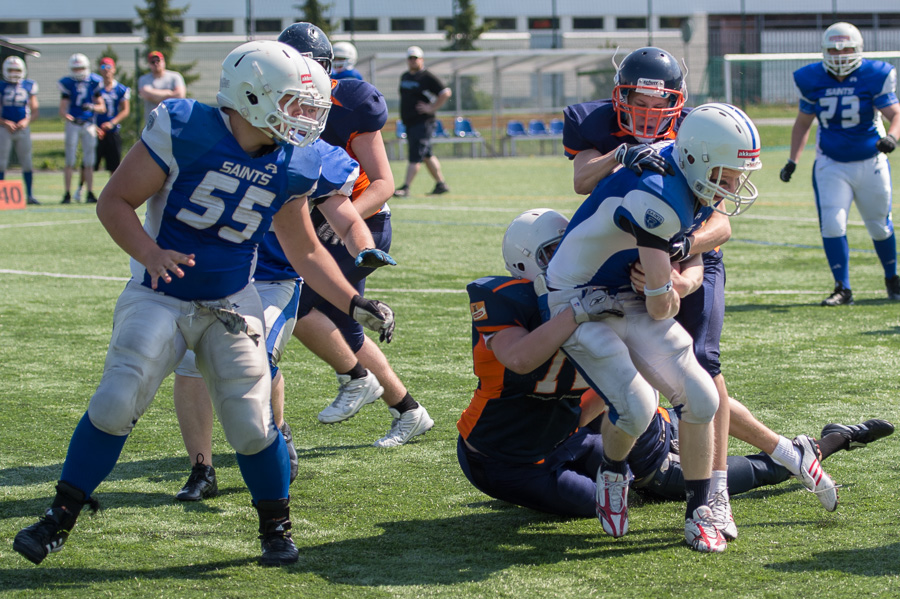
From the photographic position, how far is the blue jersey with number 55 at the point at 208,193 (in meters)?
3.18

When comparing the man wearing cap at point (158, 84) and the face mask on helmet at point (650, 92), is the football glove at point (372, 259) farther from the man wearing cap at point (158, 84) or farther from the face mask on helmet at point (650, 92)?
the man wearing cap at point (158, 84)

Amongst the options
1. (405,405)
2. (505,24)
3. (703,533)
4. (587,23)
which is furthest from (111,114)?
(587,23)

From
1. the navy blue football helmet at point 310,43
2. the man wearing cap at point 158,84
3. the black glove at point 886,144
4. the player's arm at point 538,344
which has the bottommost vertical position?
the player's arm at point 538,344

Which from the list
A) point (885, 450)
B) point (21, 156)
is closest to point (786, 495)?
point (885, 450)

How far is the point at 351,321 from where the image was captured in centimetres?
478

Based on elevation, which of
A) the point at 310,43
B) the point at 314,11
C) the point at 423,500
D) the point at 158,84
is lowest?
the point at 423,500

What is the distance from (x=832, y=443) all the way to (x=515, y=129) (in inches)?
960

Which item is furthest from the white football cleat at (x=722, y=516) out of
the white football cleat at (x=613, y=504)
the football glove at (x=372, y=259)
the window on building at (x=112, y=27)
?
the window on building at (x=112, y=27)

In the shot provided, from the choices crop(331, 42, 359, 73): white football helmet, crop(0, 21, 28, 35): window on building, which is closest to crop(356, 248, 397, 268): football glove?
crop(331, 42, 359, 73): white football helmet

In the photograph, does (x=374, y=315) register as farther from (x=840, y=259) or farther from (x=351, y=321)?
(x=840, y=259)

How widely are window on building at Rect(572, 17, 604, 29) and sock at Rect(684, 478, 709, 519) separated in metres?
50.2

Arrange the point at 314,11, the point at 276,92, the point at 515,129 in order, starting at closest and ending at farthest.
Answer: the point at 276,92, the point at 515,129, the point at 314,11

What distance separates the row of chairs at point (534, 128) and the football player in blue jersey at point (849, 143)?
19656 millimetres

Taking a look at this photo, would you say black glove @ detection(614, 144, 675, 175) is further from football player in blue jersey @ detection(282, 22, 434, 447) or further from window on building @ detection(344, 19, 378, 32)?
window on building @ detection(344, 19, 378, 32)
